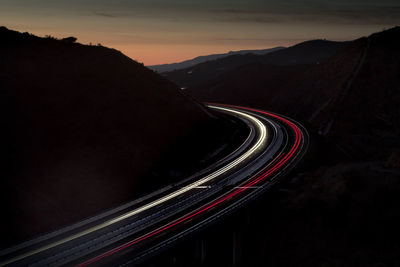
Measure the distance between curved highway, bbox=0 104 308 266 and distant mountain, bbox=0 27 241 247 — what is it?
3.23 m

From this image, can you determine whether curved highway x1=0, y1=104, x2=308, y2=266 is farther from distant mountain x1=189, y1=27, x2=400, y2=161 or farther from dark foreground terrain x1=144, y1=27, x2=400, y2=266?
distant mountain x1=189, y1=27, x2=400, y2=161

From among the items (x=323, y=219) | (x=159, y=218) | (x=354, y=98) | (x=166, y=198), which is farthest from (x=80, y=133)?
(x=354, y=98)

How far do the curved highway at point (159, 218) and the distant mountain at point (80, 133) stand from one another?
3.23 m

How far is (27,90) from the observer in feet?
139

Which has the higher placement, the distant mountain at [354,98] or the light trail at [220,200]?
the distant mountain at [354,98]

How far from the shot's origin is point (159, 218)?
2791cm

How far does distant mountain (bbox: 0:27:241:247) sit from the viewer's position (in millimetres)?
31062

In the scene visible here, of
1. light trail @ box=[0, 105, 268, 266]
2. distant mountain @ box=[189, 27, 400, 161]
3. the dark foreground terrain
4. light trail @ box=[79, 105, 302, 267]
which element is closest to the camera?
light trail @ box=[79, 105, 302, 267]

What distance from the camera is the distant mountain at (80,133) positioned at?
102 ft

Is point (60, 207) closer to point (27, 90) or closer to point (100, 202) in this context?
point (100, 202)

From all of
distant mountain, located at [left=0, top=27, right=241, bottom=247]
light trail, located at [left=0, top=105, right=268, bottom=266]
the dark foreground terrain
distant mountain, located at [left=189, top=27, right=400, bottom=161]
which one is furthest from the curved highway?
distant mountain, located at [left=189, top=27, right=400, bottom=161]

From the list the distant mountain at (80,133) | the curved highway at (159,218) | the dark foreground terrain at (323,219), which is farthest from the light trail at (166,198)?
the dark foreground terrain at (323,219)

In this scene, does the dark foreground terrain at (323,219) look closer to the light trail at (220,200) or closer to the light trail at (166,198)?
the light trail at (220,200)

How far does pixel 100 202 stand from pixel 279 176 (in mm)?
20396
